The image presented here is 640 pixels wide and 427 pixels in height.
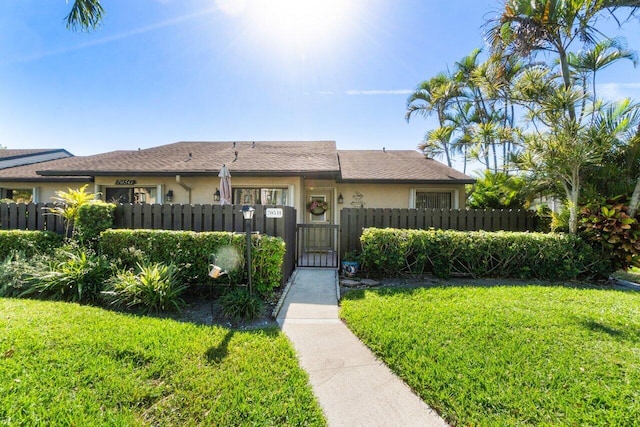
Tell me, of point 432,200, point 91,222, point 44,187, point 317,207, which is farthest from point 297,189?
point 44,187

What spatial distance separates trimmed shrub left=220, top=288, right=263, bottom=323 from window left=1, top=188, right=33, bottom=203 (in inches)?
575

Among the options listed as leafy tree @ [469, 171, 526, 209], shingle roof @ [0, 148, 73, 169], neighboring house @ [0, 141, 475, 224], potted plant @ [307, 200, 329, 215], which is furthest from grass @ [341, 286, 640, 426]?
shingle roof @ [0, 148, 73, 169]

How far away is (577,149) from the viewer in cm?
642

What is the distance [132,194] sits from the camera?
1027cm

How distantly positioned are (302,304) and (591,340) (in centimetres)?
403

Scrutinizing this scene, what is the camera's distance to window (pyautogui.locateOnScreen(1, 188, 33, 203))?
12.3 m

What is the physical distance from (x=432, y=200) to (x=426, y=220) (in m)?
3.65

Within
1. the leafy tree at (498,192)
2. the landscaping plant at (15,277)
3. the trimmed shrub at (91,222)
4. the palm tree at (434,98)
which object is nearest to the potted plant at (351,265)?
the trimmed shrub at (91,222)

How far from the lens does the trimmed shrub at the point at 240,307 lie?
4.12m

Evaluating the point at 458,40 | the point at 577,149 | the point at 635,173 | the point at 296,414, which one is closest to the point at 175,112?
the point at 458,40

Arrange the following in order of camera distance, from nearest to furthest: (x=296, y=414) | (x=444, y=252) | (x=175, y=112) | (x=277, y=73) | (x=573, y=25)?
(x=296, y=414) → (x=444, y=252) → (x=573, y=25) → (x=277, y=73) → (x=175, y=112)

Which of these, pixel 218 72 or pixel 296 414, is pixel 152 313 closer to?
pixel 296 414

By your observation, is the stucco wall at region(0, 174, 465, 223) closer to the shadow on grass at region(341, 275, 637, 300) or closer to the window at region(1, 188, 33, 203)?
the window at region(1, 188, 33, 203)

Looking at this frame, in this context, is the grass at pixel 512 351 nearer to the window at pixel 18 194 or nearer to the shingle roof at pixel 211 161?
the shingle roof at pixel 211 161
